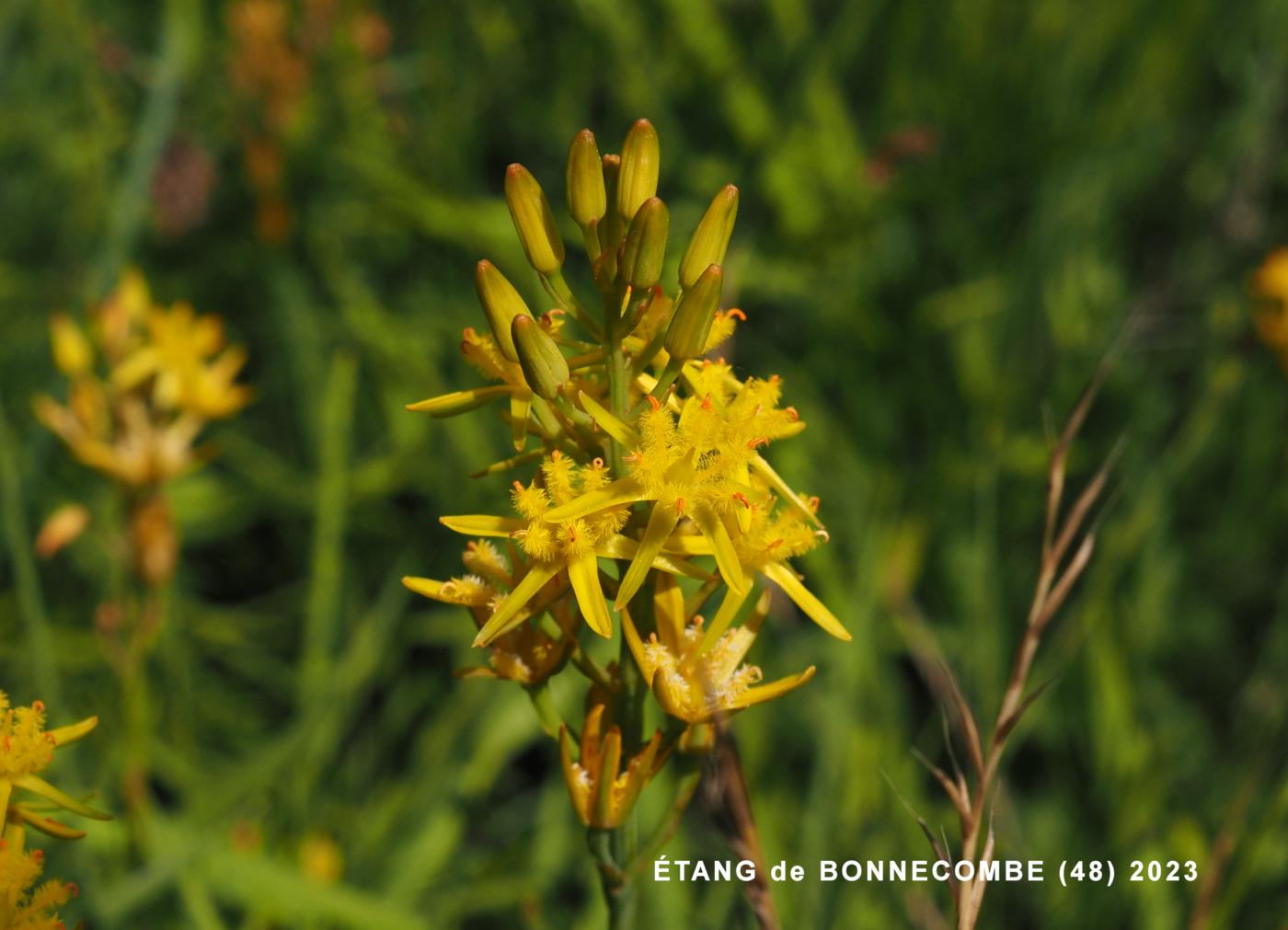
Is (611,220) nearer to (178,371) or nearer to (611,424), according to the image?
(611,424)

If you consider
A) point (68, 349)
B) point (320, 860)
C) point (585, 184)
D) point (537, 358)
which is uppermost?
→ point (585, 184)

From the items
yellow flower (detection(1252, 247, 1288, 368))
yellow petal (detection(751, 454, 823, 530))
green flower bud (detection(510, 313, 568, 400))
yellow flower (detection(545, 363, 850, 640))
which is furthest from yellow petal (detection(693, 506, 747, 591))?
yellow flower (detection(1252, 247, 1288, 368))

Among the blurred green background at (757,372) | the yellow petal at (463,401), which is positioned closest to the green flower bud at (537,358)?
the yellow petal at (463,401)

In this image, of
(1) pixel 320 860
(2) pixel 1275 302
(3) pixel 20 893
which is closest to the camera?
(3) pixel 20 893

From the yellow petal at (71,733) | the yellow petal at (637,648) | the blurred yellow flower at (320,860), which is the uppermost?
the yellow petal at (637,648)

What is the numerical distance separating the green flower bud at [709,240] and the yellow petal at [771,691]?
0.45 m

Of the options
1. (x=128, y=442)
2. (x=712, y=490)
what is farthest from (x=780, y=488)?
(x=128, y=442)

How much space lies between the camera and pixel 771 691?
130cm

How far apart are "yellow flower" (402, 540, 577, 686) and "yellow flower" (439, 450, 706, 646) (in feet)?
0.24

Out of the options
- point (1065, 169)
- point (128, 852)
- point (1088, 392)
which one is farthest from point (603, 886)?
point (1065, 169)

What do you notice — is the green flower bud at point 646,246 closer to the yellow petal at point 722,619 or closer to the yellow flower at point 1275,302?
the yellow petal at point 722,619

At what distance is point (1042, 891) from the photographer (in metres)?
2.80

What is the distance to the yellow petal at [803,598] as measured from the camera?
49.1 inches

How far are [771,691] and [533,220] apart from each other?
1.96 ft
